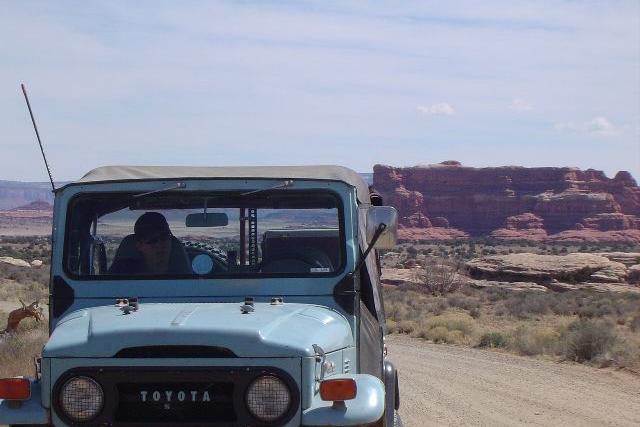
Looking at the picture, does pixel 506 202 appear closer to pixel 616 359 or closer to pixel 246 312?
pixel 616 359

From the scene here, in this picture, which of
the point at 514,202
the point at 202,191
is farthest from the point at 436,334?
the point at 514,202

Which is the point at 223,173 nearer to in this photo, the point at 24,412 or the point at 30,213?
the point at 24,412

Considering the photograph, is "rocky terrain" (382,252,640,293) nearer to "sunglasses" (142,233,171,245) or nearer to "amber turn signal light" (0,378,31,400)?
"sunglasses" (142,233,171,245)

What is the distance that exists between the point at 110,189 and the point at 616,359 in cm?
1230

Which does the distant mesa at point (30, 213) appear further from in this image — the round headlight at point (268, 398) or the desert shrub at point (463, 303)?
the round headlight at point (268, 398)

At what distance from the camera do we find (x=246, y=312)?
5.07 meters

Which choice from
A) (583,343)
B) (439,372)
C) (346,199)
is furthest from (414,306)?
(346,199)

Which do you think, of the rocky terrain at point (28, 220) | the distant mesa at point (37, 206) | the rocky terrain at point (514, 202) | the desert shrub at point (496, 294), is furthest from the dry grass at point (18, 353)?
the distant mesa at point (37, 206)

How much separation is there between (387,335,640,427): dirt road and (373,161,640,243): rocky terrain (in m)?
86.1

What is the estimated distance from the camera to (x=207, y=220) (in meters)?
6.11

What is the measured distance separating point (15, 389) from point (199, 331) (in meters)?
0.95

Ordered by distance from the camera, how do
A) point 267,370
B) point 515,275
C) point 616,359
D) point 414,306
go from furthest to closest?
point 515,275 → point 414,306 → point 616,359 → point 267,370

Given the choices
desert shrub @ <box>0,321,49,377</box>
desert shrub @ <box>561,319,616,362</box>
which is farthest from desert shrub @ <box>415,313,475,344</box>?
desert shrub @ <box>0,321,49,377</box>

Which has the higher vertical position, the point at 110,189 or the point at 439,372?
the point at 110,189
